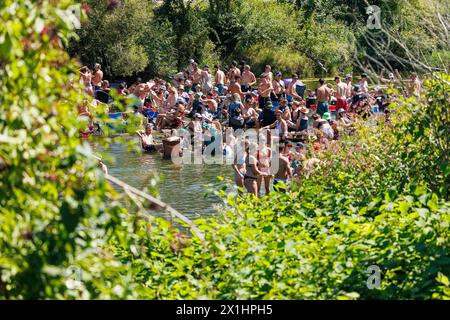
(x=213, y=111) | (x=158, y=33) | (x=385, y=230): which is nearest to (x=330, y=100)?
(x=213, y=111)

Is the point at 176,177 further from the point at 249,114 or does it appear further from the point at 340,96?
the point at 340,96

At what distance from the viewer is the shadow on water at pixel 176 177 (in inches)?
578

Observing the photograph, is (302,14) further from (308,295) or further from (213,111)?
(308,295)

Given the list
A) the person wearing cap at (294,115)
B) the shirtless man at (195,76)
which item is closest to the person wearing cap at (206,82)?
the shirtless man at (195,76)

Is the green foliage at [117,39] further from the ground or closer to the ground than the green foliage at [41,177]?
closer to the ground

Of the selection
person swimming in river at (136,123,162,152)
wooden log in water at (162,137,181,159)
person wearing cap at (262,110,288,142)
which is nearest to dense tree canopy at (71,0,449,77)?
person swimming in river at (136,123,162,152)

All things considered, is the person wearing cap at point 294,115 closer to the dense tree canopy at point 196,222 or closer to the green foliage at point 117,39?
the dense tree canopy at point 196,222

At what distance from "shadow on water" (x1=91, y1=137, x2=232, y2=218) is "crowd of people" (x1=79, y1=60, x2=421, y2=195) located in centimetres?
90

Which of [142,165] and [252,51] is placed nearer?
[142,165]

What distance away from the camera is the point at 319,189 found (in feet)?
34.1

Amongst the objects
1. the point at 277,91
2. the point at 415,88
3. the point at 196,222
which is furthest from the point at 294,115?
the point at 196,222

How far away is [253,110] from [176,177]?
5.31 meters

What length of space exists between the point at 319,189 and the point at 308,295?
3.90 m

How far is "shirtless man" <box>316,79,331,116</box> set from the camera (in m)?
22.6
